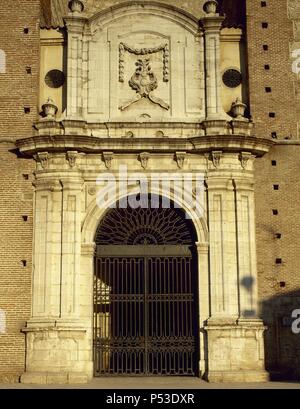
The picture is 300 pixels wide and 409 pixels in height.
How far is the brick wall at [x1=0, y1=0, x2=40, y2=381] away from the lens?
16.5m

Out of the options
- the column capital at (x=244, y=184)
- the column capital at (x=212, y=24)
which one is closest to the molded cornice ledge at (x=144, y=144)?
the column capital at (x=244, y=184)

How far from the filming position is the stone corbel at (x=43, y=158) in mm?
17156

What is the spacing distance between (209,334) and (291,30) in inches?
307

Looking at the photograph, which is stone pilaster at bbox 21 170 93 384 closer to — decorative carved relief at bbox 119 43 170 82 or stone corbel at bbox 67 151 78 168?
stone corbel at bbox 67 151 78 168

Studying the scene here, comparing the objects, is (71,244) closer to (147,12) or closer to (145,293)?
(145,293)

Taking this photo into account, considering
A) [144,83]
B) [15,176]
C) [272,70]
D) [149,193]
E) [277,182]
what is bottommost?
[149,193]

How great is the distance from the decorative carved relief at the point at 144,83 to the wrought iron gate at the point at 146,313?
358 centimetres

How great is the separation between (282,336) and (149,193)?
4520 millimetres

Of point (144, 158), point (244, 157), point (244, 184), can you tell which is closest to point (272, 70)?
point (244, 157)

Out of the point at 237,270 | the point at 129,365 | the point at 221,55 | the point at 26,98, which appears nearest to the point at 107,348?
the point at 129,365

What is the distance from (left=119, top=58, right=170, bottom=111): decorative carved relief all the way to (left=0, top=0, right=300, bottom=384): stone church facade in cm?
3

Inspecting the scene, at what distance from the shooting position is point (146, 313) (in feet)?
55.9

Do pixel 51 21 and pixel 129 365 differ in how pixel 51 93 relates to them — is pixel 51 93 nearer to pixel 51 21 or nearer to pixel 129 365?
pixel 51 21

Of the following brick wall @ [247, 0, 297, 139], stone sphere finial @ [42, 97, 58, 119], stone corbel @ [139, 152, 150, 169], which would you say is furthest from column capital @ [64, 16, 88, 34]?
brick wall @ [247, 0, 297, 139]
